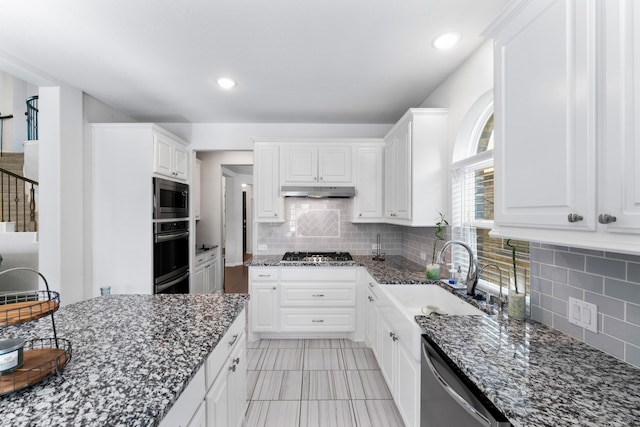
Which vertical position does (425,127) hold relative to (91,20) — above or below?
below

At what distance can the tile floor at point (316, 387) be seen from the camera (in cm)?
207

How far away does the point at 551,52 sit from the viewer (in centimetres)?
102

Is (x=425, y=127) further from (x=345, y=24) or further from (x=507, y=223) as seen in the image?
(x=507, y=223)

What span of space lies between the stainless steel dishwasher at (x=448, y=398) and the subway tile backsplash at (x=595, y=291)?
0.60 m

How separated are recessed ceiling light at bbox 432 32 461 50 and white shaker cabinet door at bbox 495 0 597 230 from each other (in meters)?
0.77


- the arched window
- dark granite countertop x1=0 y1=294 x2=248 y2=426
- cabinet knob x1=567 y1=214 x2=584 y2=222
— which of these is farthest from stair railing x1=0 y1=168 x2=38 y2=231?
cabinet knob x1=567 y1=214 x2=584 y2=222

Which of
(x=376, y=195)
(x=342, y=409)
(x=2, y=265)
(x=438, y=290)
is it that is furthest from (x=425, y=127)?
(x=2, y=265)

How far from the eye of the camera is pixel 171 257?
341 centimetres

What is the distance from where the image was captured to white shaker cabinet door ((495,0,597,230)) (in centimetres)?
89

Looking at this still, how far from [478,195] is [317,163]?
6.20 ft

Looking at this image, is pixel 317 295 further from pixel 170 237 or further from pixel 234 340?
pixel 170 237

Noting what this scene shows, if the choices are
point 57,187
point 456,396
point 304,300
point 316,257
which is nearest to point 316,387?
point 304,300

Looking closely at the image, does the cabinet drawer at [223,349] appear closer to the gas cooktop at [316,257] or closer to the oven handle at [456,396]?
the oven handle at [456,396]

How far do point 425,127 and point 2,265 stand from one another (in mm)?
5290
